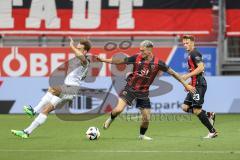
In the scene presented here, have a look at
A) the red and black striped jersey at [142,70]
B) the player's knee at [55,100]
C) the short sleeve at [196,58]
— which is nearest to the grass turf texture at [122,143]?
the player's knee at [55,100]

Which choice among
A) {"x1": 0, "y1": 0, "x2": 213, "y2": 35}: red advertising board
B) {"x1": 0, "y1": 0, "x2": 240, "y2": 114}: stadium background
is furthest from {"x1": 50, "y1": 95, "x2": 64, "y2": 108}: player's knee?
{"x1": 0, "y1": 0, "x2": 213, "y2": 35}: red advertising board

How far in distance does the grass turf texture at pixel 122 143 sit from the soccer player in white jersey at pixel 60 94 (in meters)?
0.33

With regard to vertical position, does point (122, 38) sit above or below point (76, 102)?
above

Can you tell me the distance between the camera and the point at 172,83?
23.0 meters

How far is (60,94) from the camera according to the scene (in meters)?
15.4

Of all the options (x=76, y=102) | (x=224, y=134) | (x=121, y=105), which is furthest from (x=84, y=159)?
(x=76, y=102)

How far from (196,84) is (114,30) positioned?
1091 cm

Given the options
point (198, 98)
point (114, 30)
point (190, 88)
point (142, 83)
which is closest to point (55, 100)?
point (142, 83)

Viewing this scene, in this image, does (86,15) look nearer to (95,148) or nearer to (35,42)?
(35,42)

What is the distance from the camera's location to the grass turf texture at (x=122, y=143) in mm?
12227

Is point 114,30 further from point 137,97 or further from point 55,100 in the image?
point 137,97

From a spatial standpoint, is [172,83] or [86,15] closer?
[172,83]

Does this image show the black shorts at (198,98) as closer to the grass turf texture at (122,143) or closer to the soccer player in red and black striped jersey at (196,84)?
the soccer player in red and black striped jersey at (196,84)

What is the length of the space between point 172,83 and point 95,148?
1009 centimetres
